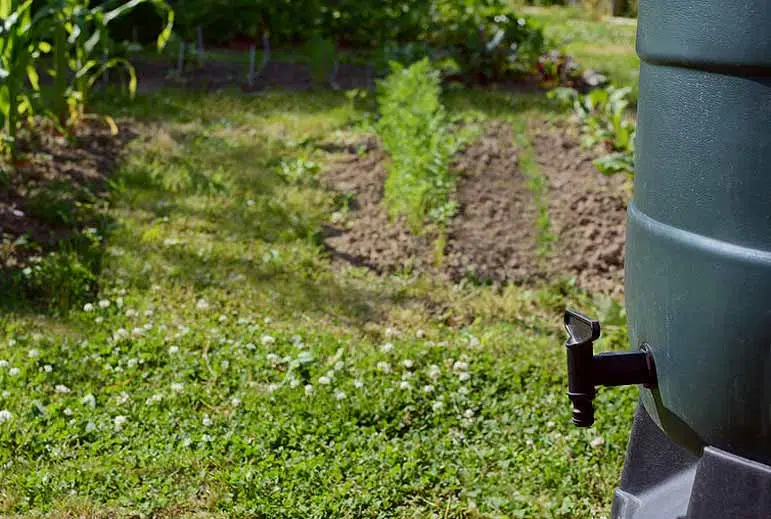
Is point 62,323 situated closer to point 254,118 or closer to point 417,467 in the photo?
point 417,467

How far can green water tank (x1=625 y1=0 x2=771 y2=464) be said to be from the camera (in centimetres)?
159

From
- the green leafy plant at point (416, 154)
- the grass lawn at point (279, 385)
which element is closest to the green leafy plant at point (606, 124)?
the grass lawn at point (279, 385)

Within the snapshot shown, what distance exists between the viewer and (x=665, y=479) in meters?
2.05

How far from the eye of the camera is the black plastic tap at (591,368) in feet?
5.94

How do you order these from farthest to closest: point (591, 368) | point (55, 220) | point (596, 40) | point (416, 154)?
point (596, 40) < point (416, 154) < point (55, 220) < point (591, 368)

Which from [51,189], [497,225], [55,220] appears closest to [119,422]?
[55,220]

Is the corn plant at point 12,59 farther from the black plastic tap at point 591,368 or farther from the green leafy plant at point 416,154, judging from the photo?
the black plastic tap at point 591,368

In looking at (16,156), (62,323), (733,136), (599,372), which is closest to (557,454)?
(599,372)

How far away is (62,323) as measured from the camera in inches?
127

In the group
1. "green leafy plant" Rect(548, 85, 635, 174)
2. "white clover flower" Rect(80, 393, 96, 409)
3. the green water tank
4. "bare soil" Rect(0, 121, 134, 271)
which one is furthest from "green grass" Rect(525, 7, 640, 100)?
the green water tank

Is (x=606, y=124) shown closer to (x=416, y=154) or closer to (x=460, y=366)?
(x=416, y=154)

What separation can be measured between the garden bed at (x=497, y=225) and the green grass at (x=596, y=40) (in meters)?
1.39

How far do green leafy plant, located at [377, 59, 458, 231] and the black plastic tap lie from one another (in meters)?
2.25

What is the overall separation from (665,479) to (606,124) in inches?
142
